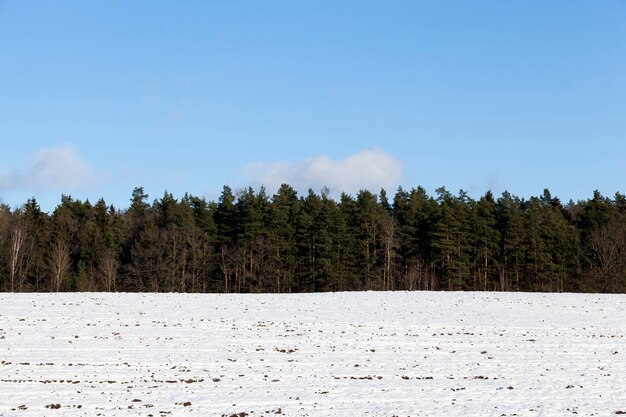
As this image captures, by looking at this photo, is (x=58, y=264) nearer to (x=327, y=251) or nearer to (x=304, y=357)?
(x=327, y=251)

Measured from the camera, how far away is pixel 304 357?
95.8 feet

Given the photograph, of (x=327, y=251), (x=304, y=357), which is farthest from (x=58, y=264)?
(x=304, y=357)

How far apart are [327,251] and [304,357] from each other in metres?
48.7

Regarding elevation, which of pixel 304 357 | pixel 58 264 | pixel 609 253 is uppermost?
pixel 609 253

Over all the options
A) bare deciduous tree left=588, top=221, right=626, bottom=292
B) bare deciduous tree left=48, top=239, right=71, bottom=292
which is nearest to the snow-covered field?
bare deciduous tree left=48, top=239, right=71, bottom=292

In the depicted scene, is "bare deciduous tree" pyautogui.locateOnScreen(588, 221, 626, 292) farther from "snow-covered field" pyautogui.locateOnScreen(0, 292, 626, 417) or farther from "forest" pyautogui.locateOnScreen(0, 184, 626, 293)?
"snow-covered field" pyautogui.locateOnScreen(0, 292, 626, 417)

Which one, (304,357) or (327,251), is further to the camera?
(327,251)

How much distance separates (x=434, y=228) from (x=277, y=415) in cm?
6274

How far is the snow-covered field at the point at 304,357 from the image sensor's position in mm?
20406

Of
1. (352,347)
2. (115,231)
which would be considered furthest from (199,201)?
(352,347)

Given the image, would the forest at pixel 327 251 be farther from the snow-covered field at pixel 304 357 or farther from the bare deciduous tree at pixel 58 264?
the snow-covered field at pixel 304 357

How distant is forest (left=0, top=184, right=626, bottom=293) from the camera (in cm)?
7738

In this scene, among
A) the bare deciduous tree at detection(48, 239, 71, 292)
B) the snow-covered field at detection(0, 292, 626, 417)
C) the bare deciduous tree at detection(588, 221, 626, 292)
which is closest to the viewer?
the snow-covered field at detection(0, 292, 626, 417)

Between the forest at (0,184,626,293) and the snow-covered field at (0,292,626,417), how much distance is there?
2706cm
